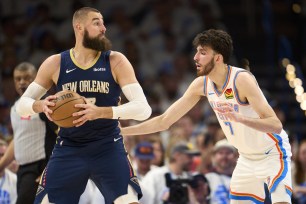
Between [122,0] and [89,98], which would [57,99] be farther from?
[122,0]

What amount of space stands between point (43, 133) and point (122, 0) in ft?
24.5

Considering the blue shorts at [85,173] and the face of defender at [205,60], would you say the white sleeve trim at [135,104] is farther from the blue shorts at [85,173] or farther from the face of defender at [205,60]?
the face of defender at [205,60]

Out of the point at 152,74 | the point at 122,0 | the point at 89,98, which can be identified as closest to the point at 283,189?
the point at 89,98

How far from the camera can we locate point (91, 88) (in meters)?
6.65

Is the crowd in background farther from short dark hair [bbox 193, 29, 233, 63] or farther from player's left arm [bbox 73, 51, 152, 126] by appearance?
player's left arm [bbox 73, 51, 152, 126]

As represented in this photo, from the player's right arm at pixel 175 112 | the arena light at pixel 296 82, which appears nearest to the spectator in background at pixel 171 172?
the player's right arm at pixel 175 112

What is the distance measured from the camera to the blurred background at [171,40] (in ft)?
44.9

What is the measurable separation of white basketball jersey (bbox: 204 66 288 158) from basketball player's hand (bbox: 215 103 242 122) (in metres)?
0.04

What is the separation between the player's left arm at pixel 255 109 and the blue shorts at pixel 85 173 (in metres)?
0.99

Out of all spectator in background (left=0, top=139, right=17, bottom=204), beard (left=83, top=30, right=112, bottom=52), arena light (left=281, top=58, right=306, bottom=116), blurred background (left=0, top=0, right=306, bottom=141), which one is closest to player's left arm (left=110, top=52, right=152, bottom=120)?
beard (left=83, top=30, right=112, bottom=52)

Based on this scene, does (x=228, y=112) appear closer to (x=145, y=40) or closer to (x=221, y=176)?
(x=221, y=176)

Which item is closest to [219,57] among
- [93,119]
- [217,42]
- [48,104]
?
[217,42]

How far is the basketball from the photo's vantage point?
20.9 ft

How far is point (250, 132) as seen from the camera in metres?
7.14
